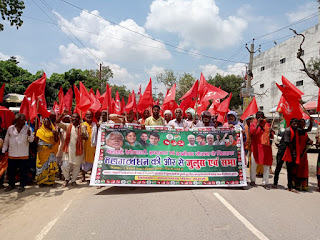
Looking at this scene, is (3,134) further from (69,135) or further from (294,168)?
(294,168)

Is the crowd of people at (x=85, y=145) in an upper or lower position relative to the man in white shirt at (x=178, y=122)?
lower

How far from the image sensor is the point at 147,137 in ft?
18.0

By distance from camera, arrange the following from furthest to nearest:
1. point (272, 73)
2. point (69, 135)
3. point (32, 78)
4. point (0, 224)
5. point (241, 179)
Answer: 1. point (272, 73)
2. point (32, 78)
3. point (69, 135)
4. point (241, 179)
5. point (0, 224)

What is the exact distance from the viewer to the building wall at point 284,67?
25.9m

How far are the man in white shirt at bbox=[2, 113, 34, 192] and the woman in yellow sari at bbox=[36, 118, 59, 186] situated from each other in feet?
0.81

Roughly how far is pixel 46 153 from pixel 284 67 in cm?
3103

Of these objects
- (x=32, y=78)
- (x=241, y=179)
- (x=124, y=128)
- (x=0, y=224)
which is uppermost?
(x=32, y=78)

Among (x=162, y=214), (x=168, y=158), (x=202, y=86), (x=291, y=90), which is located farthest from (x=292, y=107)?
(x=162, y=214)

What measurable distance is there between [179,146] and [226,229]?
2333 millimetres

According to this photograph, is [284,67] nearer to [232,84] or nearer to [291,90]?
[232,84]

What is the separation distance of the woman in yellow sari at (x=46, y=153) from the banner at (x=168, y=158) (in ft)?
4.34

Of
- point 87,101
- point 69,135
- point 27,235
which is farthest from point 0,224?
point 87,101

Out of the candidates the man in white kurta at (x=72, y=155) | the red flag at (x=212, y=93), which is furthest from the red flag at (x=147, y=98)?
the man in white kurta at (x=72, y=155)

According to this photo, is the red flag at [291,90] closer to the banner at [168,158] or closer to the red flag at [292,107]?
the red flag at [292,107]
